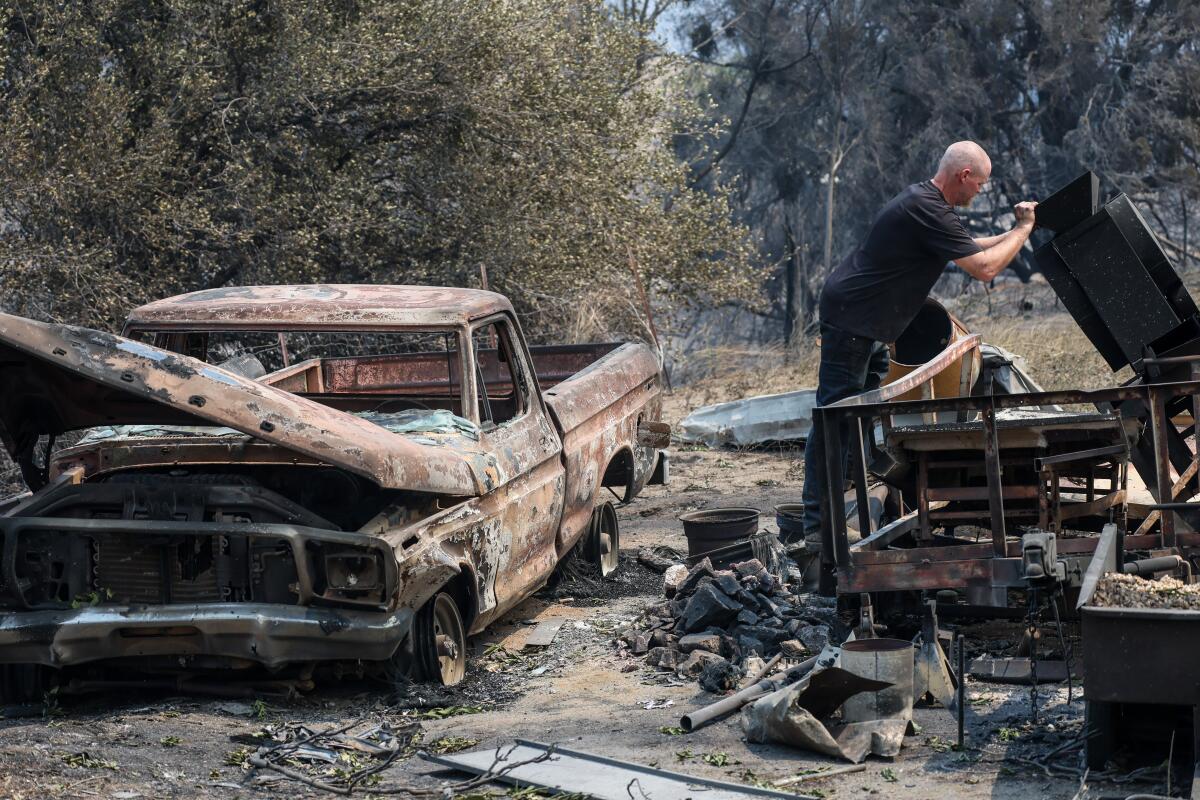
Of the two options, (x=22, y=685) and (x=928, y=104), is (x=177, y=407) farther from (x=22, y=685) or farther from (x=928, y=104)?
(x=928, y=104)

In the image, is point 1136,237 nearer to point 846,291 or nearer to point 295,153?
point 846,291

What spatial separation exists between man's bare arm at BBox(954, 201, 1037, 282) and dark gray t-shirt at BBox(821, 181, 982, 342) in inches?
6.5

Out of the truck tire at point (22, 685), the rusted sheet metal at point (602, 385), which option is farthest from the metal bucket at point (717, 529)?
the truck tire at point (22, 685)

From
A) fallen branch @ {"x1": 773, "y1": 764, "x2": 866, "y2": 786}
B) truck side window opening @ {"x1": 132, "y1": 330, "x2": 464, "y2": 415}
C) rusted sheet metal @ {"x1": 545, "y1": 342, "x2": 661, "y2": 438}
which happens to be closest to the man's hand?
rusted sheet metal @ {"x1": 545, "y1": 342, "x2": 661, "y2": 438}

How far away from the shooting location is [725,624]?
622 centimetres

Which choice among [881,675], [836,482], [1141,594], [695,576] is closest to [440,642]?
[695,576]

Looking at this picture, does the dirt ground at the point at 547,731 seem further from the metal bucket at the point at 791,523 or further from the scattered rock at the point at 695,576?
the metal bucket at the point at 791,523

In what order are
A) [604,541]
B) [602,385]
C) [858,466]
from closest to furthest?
1. [858,466]
2. [602,385]
3. [604,541]

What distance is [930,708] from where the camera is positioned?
4.97 metres

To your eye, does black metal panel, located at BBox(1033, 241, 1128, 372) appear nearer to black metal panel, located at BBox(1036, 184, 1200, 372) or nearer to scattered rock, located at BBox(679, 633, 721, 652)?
black metal panel, located at BBox(1036, 184, 1200, 372)

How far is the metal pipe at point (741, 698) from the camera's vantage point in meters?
4.83

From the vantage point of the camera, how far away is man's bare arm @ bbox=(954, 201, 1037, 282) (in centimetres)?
603

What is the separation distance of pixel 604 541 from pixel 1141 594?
3992 mm

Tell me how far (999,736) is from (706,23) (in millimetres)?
22900
